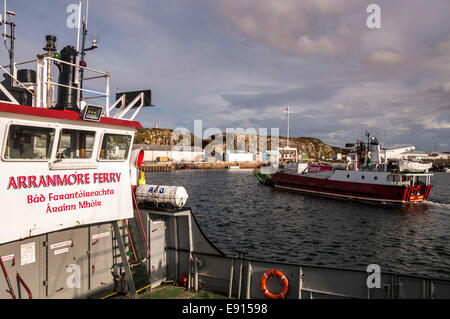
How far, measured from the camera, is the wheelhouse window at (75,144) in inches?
290

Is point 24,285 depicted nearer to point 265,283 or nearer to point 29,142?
point 29,142

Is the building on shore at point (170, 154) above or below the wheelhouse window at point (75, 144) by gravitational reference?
above

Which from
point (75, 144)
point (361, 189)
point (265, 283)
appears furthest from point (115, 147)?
point (361, 189)

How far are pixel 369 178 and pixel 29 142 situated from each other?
145 feet

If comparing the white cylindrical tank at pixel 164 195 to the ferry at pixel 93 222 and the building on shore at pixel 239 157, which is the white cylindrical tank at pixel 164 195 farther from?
the building on shore at pixel 239 157

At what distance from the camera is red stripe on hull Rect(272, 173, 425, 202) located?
40.0 meters

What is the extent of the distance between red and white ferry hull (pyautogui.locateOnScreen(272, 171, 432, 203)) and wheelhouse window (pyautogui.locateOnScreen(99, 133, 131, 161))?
41.1m

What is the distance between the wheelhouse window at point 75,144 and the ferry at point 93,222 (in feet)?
0.09

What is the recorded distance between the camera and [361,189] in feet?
140

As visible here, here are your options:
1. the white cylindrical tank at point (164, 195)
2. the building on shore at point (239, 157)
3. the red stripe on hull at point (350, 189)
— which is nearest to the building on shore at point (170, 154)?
the building on shore at point (239, 157)

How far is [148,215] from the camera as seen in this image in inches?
393

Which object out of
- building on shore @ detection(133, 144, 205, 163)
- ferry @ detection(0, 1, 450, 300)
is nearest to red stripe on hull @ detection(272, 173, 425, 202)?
ferry @ detection(0, 1, 450, 300)
